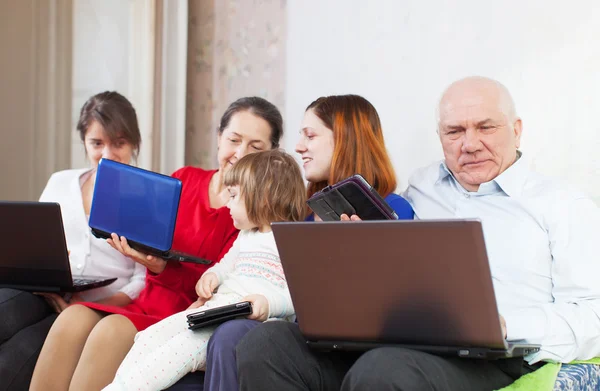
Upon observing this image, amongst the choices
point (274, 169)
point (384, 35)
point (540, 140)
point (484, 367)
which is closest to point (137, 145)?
point (274, 169)

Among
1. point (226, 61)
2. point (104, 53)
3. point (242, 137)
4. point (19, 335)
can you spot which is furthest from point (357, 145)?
point (104, 53)

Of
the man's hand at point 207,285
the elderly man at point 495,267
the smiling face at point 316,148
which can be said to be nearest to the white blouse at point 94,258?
the man's hand at point 207,285

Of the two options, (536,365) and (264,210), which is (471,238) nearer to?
(536,365)

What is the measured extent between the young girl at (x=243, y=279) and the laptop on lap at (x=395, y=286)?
313mm

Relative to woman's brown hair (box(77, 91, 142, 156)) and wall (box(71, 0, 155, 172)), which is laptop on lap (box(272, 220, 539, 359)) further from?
wall (box(71, 0, 155, 172))

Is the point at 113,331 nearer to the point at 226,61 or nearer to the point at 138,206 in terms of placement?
the point at 138,206

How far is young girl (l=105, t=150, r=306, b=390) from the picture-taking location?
61.6 inches

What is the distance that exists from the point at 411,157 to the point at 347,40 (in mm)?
482

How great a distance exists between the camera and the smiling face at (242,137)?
85.7 inches

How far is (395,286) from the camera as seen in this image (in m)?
1.24

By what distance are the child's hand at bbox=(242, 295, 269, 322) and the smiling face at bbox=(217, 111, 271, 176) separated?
0.62 metres

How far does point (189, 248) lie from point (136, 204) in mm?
291

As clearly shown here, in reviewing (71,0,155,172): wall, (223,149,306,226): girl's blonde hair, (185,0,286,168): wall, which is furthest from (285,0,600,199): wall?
(71,0,155,172): wall

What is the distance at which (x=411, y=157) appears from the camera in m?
2.35
